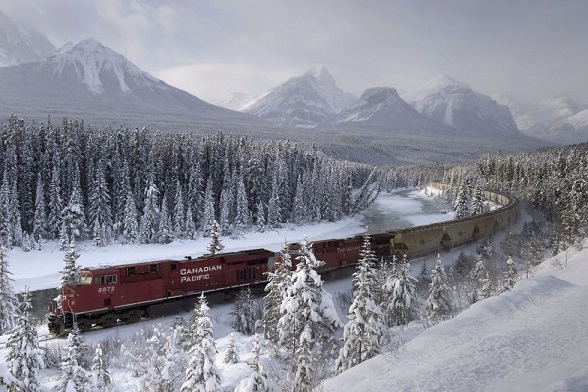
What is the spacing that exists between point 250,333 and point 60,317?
13556 mm

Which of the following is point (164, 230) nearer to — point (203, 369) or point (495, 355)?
point (203, 369)

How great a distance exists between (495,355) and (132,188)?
2911 inches

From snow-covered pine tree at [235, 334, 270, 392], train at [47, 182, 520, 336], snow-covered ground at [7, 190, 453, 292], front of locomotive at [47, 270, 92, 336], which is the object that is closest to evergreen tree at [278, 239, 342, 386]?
snow-covered pine tree at [235, 334, 270, 392]

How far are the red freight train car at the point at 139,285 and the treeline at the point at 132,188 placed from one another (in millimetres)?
37069

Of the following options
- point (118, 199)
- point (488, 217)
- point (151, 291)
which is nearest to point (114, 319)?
point (151, 291)

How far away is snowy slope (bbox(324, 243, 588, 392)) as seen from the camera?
9414 millimetres

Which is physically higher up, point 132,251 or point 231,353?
point 231,353

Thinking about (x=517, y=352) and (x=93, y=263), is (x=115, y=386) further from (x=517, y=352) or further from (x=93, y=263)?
(x=93, y=263)

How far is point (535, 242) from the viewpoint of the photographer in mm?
52469

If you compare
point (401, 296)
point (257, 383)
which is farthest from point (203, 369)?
point (401, 296)

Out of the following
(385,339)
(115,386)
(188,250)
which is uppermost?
(385,339)

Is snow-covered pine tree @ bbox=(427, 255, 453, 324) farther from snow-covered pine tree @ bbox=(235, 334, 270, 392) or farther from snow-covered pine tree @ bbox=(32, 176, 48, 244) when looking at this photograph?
A: snow-covered pine tree @ bbox=(32, 176, 48, 244)

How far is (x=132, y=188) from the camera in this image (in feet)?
247

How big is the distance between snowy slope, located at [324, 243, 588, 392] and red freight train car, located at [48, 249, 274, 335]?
22.0 m
